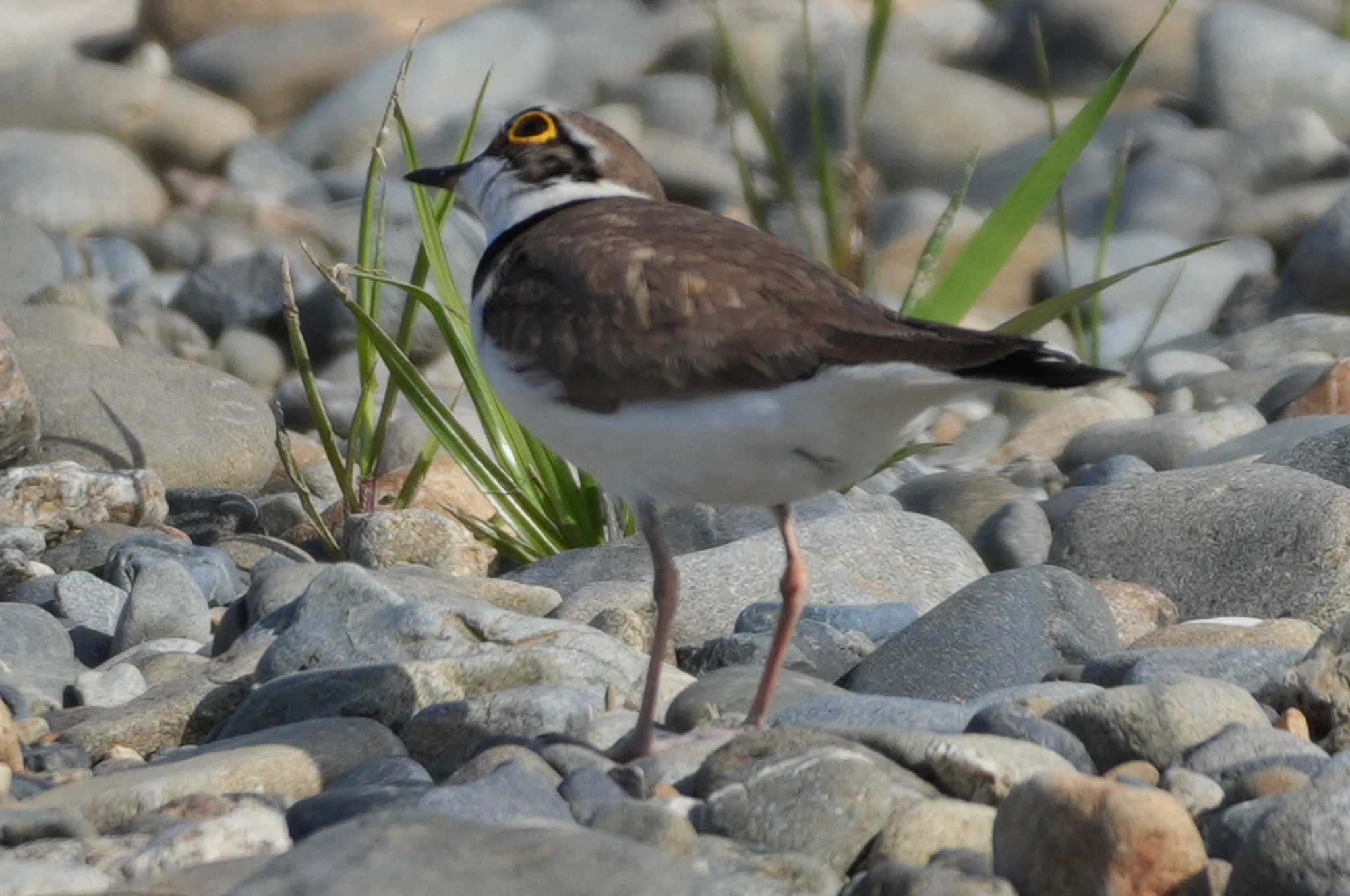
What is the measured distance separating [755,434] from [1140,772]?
1.06 m

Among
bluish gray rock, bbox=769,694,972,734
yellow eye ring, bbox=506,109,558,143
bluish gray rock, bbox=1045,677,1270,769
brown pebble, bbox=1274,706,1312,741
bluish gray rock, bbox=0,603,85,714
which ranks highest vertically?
yellow eye ring, bbox=506,109,558,143

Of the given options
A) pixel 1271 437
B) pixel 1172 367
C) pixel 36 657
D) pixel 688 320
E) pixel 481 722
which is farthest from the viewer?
pixel 1172 367

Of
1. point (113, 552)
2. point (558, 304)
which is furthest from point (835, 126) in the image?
point (558, 304)

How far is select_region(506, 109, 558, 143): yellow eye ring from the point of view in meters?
5.10

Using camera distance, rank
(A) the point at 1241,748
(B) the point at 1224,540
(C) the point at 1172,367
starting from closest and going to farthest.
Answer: (A) the point at 1241,748 → (B) the point at 1224,540 → (C) the point at 1172,367

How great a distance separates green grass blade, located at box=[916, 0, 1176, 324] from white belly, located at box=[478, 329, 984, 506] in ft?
8.60

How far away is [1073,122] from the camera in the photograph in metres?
6.69

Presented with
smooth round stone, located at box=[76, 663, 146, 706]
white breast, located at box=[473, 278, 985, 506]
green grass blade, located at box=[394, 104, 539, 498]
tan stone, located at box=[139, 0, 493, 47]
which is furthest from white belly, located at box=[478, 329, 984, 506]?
tan stone, located at box=[139, 0, 493, 47]

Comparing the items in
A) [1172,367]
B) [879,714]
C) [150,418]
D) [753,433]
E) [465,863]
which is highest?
[753,433]

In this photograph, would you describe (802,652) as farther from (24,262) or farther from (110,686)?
(24,262)

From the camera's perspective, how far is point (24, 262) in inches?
422

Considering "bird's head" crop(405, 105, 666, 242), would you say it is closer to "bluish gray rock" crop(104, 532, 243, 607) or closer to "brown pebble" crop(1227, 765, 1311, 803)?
"bluish gray rock" crop(104, 532, 243, 607)

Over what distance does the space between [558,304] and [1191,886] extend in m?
1.92

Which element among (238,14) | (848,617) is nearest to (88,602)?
(848,617)
